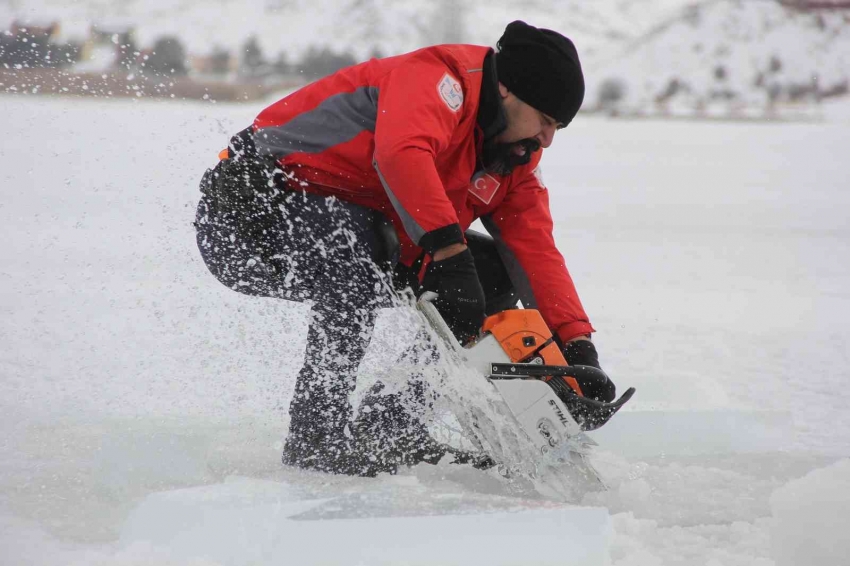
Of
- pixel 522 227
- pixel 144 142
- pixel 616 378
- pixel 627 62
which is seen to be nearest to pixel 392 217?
pixel 522 227

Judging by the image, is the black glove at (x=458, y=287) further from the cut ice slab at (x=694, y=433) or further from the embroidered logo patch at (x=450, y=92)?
the cut ice slab at (x=694, y=433)

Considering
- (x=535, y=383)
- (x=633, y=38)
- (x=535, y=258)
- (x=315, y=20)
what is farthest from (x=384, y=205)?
(x=315, y=20)

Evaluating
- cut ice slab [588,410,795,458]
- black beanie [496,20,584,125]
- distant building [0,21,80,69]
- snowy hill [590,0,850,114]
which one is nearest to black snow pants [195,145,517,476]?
black beanie [496,20,584,125]

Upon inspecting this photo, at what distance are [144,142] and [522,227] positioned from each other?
747 cm

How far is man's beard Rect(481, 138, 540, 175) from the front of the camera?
1.98 metres

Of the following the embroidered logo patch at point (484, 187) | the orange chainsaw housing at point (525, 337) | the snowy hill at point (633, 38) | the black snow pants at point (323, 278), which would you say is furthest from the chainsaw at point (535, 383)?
the snowy hill at point (633, 38)

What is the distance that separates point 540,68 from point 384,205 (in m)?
0.50

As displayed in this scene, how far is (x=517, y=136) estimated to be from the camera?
1946 mm

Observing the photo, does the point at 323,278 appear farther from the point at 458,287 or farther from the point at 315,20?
the point at 315,20

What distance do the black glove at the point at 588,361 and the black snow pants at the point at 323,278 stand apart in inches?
15.4

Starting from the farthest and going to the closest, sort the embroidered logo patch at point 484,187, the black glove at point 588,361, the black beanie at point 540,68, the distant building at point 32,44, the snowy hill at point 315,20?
the snowy hill at point 315,20, the distant building at point 32,44, the embroidered logo patch at point 484,187, the black glove at point 588,361, the black beanie at point 540,68

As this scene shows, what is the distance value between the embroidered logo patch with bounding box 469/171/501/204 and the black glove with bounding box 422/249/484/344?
0.35 m

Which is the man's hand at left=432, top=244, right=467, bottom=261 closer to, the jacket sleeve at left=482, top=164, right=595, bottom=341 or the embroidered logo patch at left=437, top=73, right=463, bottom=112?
the embroidered logo patch at left=437, top=73, right=463, bottom=112

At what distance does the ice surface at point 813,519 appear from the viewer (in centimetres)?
173
